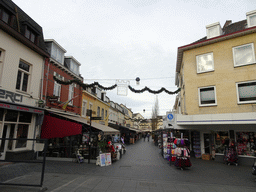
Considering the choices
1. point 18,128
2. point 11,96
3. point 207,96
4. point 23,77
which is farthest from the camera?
point 207,96

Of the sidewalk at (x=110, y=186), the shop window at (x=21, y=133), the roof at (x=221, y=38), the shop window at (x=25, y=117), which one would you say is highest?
the roof at (x=221, y=38)

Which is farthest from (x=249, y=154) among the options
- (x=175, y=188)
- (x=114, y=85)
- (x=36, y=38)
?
(x=36, y=38)

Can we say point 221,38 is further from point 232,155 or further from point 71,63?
point 71,63

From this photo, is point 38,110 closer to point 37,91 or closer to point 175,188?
point 37,91

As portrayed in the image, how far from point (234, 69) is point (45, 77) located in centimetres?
1372

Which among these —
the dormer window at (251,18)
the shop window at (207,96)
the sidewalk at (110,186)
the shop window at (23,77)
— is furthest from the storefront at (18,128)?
the dormer window at (251,18)

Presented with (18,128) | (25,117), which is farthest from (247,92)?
(18,128)

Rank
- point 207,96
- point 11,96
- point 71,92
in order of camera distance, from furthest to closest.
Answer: point 71,92 < point 207,96 < point 11,96

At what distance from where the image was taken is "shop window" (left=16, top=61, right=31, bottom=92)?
10.1 meters

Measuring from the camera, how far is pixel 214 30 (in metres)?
14.0

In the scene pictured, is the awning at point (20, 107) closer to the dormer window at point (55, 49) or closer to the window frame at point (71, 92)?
the window frame at point (71, 92)

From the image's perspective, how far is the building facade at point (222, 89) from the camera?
1149cm

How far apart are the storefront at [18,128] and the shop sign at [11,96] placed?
1.49ft

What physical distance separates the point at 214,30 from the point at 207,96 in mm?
5718
